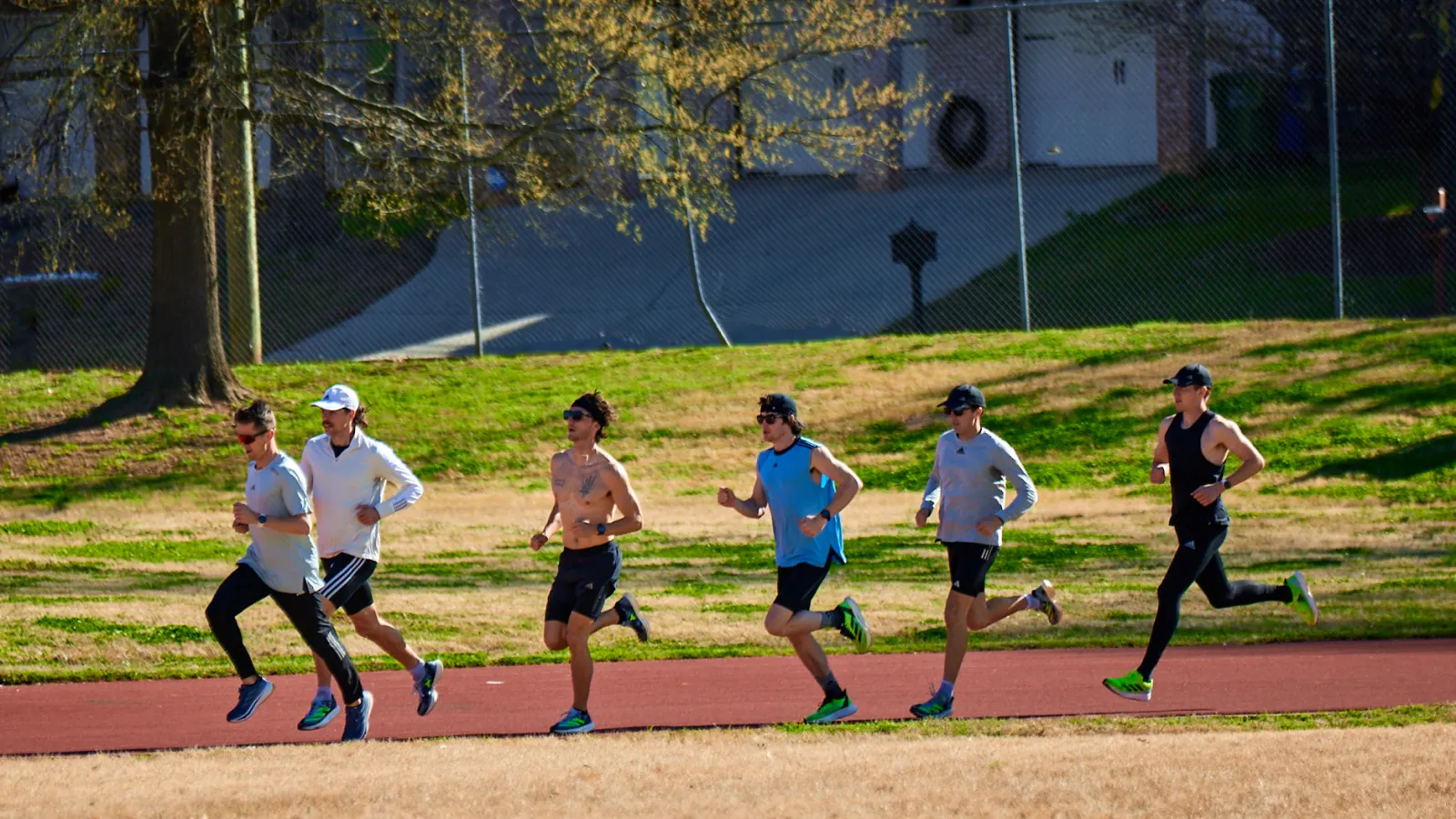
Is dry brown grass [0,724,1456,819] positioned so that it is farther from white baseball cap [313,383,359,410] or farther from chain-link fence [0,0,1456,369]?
chain-link fence [0,0,1456,369]

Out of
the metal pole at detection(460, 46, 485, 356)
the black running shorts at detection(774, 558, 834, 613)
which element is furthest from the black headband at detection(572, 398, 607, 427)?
the metal pole at detection(460, 46, 485, 356)

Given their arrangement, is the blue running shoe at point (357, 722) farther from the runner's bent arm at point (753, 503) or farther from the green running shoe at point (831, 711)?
the green running shoe at point (831, 711)

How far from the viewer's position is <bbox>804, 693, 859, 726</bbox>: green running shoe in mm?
9188

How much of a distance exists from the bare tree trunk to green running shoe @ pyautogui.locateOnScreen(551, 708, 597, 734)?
12.4m

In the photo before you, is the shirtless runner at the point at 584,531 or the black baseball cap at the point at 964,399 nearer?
the shirtless runner at the point at 584,531

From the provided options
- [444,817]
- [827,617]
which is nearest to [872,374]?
[827,617]

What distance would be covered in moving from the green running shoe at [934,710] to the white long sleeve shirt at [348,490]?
9.52 feet

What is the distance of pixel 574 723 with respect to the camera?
9.14 metres

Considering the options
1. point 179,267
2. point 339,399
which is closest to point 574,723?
point 339,399

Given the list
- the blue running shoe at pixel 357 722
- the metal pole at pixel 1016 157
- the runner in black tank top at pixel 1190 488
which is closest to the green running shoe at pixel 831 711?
the runner in black tank top at pixel 1190 488

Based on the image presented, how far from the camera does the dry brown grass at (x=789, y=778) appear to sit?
7230 millimetres

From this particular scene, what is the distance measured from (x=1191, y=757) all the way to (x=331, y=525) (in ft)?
14.7

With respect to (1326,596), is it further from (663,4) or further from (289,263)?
(289,263)

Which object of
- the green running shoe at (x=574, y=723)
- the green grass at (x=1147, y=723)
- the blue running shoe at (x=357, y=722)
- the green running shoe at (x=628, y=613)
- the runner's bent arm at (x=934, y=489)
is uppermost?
the runner's bent arm at (x=934, y=489)
